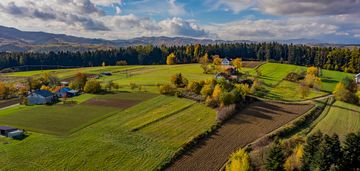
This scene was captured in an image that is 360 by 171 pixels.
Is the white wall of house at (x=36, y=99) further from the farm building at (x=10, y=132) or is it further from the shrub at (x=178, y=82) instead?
the shrub at (x=178, y=82)

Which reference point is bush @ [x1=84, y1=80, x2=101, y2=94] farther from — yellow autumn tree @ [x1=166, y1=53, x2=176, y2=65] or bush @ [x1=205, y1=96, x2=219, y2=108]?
yellow autumn tree @ [x1=166, y1=53, x2=176, y2=65]

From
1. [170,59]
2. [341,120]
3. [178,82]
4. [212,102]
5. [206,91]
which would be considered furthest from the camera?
[170,59]

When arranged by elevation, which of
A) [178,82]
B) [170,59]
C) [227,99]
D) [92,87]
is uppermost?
[170,59]

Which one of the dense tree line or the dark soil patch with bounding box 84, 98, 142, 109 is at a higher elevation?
the dense tree line

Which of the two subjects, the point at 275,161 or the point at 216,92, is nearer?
the point at 275,161

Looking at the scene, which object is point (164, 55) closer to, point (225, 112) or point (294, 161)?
point (225, 112)

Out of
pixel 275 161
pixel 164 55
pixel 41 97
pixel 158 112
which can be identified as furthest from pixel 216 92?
pixel 164 55

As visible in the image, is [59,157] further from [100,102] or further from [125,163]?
[100,102]

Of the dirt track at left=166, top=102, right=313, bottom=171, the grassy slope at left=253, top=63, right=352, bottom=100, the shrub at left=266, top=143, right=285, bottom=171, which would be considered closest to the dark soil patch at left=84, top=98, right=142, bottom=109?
the dirt track at left=166, top=102, right=313, bottom=171
